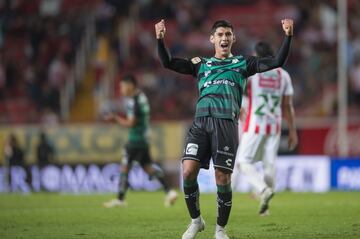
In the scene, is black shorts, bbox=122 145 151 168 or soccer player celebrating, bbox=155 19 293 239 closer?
soccer player celebrating, bbox=155 19 293 239

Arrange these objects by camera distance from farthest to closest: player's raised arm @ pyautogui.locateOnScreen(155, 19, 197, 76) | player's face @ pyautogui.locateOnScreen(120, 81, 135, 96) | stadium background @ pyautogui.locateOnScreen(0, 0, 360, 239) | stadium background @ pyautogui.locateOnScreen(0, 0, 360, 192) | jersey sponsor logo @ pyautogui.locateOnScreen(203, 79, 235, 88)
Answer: stadium background @ pyautogui.locateOnScreen(0, 0, 360, 192)
stadium background @ pyautogui.locateOnScreen(0, 0, 360, 239)
player's face @ pyautogui.locateOnScreen(120, 81, 135, 96)
jersey sponsor logo @ pyautogui.locateOnScreen(203, 79, 235, 88)
player's raised arm @ pyautogui.locateOnScreen(155, 19, 197, 76)

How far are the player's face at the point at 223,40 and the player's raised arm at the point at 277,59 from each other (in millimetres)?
294

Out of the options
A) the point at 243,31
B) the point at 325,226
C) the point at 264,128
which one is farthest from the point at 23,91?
the point at 325,226

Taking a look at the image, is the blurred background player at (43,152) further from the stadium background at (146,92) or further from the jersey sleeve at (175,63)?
the jersey sleeve at (175,63)

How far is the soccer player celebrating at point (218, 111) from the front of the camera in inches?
356

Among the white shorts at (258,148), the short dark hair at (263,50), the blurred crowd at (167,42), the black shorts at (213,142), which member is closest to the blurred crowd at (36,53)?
the blurred crowd at (167,42)

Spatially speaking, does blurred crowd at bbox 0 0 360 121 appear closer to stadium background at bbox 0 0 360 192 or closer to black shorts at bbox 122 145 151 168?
stadium background at bbox 0 0 360 192

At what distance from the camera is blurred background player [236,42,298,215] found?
13188 mm

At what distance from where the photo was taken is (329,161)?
21.6 meters

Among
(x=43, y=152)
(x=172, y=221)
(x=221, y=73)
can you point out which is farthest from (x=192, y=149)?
(x=43, y=152)

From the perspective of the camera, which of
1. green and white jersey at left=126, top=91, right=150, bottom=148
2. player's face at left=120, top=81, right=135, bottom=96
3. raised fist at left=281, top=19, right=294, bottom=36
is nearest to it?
raised fist at left=281, top=19, right=294, bottom=36

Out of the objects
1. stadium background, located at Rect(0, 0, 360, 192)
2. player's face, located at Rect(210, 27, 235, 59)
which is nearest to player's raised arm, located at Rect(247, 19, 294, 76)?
player's face, located at Rect(210, 27, 235, 59)

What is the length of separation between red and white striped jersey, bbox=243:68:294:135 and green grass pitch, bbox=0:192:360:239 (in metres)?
1.38

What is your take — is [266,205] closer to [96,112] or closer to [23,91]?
[96,112]
